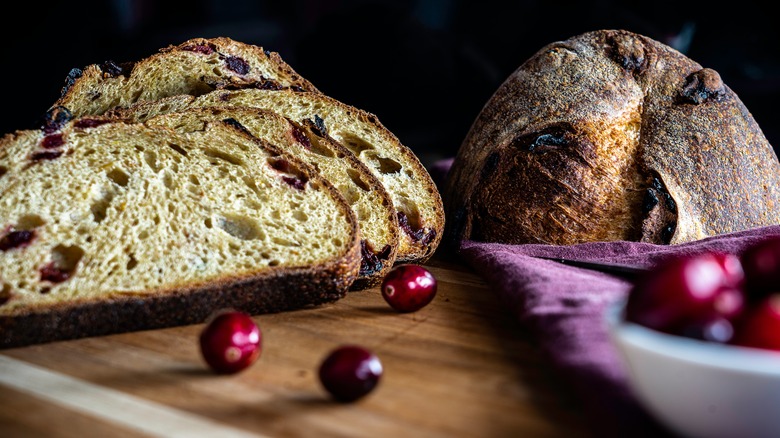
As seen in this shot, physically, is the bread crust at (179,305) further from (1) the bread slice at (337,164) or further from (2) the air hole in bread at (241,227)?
(1) the bread slice at (337,164)

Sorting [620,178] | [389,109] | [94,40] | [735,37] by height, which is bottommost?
[620,178]

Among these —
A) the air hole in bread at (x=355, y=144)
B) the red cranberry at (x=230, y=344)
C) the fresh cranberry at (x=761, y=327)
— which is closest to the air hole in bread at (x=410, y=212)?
the air hole in bread at (x=355, y=144)

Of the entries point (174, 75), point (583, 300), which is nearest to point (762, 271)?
point (583, 300)

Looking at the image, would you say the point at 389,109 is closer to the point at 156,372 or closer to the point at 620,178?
the point at 620,178

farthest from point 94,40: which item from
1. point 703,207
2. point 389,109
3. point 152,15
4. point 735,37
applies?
point 703,207

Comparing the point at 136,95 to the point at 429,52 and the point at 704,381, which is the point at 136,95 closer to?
the point at 704,381
